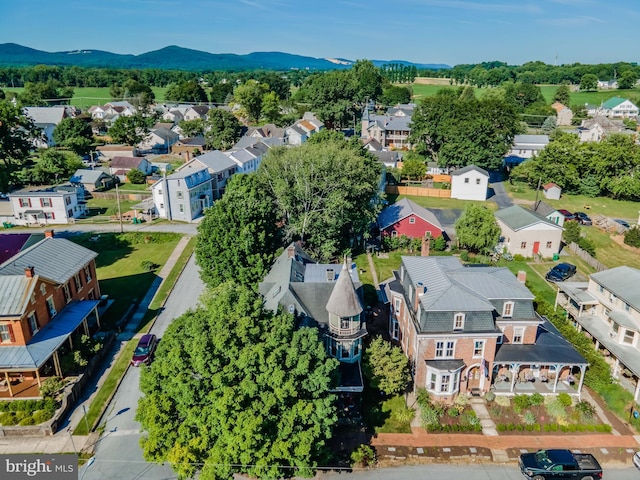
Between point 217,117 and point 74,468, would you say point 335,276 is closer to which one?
point 74,468

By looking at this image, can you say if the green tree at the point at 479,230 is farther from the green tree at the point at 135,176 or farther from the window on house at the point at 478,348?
the green tree at the point at 135,176

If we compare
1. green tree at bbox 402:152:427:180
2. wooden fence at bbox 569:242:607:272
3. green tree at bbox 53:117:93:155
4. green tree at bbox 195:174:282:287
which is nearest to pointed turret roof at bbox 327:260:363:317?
green tree at bbox 195:174:282:287

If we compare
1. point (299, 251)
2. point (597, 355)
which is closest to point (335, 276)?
point (299, 251)

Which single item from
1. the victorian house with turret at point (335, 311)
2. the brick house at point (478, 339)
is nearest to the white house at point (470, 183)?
the brick house at point (478, 339)

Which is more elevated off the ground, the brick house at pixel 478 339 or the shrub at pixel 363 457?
the brick house at pixel 478 339

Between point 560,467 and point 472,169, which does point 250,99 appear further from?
point 560,467

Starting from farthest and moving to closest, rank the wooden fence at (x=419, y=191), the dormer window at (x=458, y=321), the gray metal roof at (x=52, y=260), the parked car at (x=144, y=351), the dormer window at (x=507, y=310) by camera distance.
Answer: the wooden fence at (x=419, y=191)
the parked car at (x=144, y=351)
the gray metal roof at (x=52, y=260)
the dormer window at (x=507, y=310)
the dormer window at (x=458, y=321)

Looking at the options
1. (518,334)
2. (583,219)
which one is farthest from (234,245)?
(583,219)
